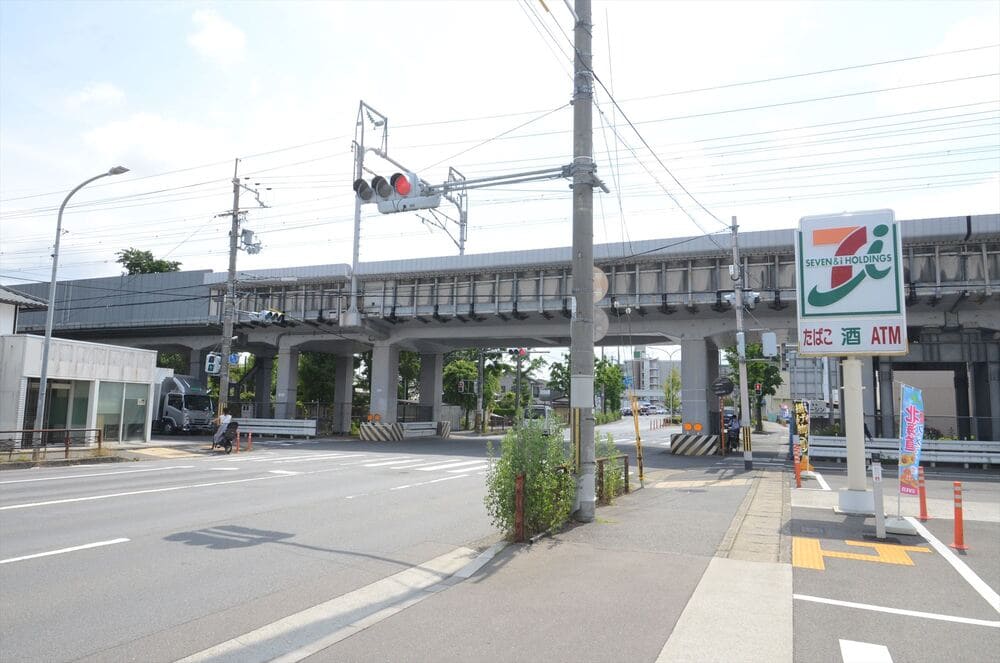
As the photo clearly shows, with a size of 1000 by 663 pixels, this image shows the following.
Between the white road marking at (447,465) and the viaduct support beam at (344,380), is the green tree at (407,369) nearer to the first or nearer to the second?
the viaduct support beam at (344,380)

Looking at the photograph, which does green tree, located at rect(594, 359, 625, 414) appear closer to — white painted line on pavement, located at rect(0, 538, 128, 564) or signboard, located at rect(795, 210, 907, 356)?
signboard, located at rect(795, 210, 907, 356)

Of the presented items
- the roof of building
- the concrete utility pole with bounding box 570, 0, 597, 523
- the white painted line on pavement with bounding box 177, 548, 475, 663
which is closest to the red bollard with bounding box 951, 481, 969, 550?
the concrete utility pole with bounding box 570, 0, 597, 523

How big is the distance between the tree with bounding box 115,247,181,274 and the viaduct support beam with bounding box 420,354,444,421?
1488 inches

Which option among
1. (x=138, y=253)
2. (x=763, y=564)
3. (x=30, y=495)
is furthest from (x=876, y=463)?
(x=138, y=253)

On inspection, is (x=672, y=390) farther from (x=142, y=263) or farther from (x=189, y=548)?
(x=189, y=548)

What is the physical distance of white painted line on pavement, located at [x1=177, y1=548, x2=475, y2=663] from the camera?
5.14m

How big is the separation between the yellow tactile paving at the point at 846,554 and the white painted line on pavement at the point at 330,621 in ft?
14.7

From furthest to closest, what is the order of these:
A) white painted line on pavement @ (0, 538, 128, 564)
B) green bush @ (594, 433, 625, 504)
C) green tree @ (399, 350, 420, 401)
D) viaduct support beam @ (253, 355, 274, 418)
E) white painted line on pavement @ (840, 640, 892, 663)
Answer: green tree @ (399, 350, 420, 401) < viaduct support beam @ (253, 355, 274, 418) < green bush @ (594, 433, 625, 504) < white painted line on pavement @ (0, 538, 128, 564) < white painted line on pavement @ (840, 640, 892, 663)

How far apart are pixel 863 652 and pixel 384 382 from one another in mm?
36871

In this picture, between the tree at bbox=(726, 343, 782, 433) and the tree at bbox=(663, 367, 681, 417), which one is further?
the tree at bbox=(663, 367, 681, 417)

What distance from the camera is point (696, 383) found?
31750 millimetres

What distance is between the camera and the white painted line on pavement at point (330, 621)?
5.14 meters

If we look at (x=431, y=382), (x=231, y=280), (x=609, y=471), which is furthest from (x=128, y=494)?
(x=431, y=382)

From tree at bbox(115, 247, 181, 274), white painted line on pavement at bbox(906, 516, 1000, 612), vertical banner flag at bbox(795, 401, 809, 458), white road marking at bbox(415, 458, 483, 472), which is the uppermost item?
tree at bbox(115, 247, 181, 274)
